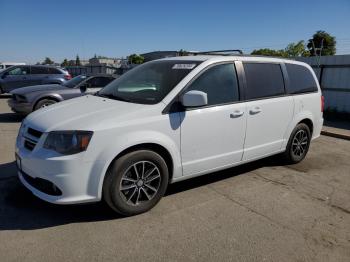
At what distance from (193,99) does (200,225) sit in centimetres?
136

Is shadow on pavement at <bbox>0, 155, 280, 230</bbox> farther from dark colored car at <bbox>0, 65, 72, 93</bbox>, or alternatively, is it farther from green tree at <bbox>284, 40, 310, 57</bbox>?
green tree at <bbox>284, 40, 310, 57</bbox>

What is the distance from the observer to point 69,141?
3.31 metres

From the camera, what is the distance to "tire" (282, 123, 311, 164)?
18.1ft

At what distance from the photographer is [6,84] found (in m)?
16.1

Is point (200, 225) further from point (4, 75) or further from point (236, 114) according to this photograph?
point (4, 75)

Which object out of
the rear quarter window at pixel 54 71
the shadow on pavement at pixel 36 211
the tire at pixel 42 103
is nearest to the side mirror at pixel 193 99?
the shadow on pavement at pixel 36 211

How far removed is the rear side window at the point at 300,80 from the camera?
5379 mm

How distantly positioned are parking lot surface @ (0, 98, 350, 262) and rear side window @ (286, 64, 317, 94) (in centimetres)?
148

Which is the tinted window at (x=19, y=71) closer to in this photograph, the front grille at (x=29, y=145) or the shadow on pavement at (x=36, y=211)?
the shadow on pavement at (x=36, y=211)

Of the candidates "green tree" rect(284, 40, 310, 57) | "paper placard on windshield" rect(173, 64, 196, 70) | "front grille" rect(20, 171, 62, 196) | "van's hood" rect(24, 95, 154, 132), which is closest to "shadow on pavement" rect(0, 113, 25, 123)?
"van's hood" rect(24, 95, 154, 132)

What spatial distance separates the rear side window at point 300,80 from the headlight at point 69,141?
11.1ft

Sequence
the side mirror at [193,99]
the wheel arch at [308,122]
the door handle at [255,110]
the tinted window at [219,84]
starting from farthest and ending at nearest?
1. the wheel arch at [308,122]
2. the door handle at [255,110]
3. the tinted window at [219,84]
4. the side mirror at [193,99]

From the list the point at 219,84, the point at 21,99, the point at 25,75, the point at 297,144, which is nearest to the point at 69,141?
the point at 219,84

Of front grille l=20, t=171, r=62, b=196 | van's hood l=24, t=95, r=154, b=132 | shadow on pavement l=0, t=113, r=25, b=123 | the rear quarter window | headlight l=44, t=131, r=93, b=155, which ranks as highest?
the rear quarter window
